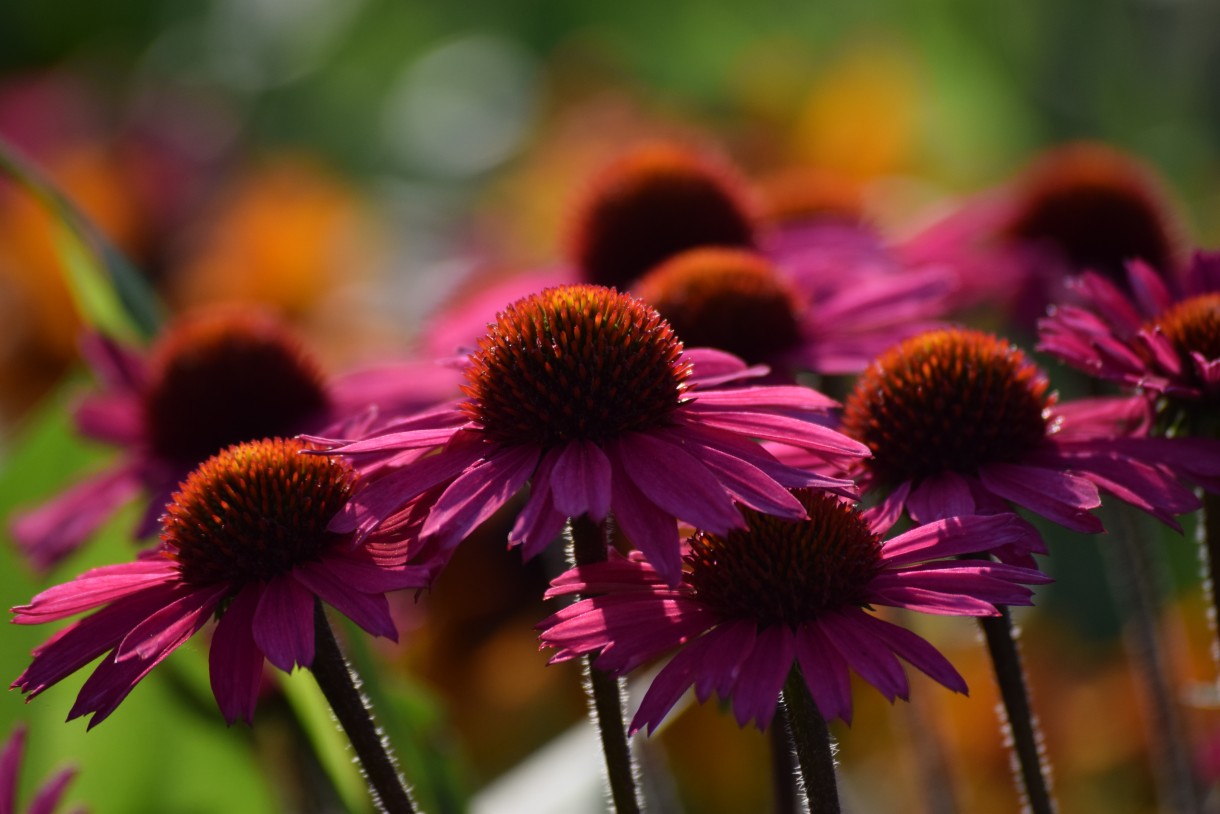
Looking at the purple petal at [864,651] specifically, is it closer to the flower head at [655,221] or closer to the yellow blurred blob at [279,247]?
the flower head at [655,221]

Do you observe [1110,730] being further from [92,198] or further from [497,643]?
[92,198]

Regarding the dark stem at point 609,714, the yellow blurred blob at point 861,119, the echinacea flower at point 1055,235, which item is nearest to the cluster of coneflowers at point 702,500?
the dark stem at point 609,714

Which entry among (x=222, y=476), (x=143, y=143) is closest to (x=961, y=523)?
(x=222, y=476)

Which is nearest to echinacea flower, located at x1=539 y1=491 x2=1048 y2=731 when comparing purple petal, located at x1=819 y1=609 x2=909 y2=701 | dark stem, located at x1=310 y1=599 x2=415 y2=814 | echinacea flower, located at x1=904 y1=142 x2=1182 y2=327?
purple petal, located at x1=819 y1=609 x2=909 y2=701

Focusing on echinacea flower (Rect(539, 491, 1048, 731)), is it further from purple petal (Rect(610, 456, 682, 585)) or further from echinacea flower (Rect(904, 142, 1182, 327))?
echinacea flower (Rect(904, 142, 1182, 327))

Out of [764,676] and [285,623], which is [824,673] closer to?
[764,676]

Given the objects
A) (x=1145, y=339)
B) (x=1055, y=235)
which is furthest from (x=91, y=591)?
(x=1055, y=235)
